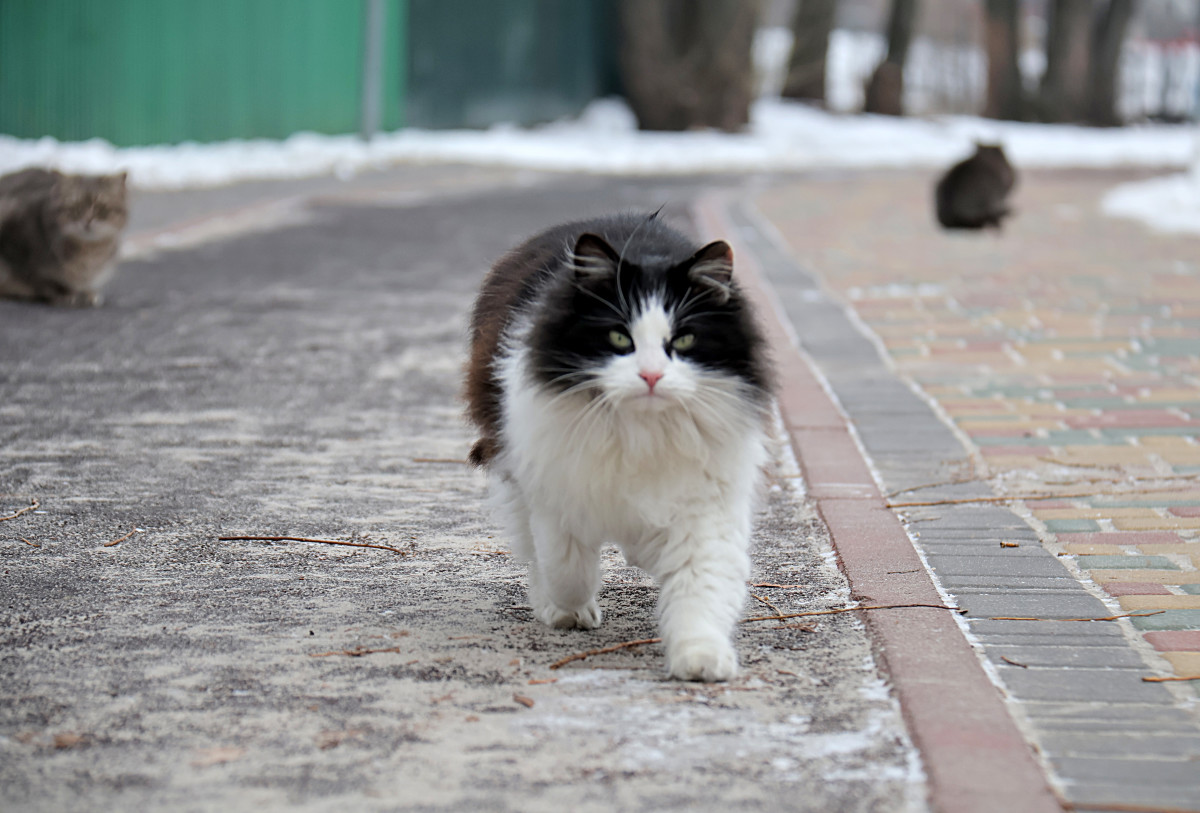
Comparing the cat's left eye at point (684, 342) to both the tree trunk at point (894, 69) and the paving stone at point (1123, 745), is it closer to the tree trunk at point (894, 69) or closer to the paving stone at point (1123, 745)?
the paving stone at point (1123, 745)

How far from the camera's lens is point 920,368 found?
7125 millimetres

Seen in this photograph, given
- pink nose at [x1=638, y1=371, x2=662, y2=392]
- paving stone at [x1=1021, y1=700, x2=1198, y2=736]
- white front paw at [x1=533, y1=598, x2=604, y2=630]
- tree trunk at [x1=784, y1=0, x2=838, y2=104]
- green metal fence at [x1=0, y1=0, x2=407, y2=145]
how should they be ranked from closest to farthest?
paving stone at [x1=1021, y1=700, x2=1198, y2=736], pink nose at [x1=638, y1=371, x2=662, y2=392], white front paw at [x1=533, y1=598, x2=604, y2=630], green metal fence at [x1=0, y1=0, x2=407, y2=145], tree trunk at [x1=784, y1=0, x2=838, y2=104]

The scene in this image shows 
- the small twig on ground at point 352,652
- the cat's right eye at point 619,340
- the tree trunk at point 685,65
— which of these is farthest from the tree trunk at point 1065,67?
the small twig on ground at point 352,652

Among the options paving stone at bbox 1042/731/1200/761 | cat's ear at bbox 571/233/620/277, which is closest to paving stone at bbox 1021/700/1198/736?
paving stone at bbox 1042/731/1200/761

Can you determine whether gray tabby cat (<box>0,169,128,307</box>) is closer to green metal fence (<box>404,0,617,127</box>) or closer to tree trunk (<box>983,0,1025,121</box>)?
green metal fence (<box>404,0,617,127</box>)

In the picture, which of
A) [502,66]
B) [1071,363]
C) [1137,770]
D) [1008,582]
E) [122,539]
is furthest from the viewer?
[502,66]

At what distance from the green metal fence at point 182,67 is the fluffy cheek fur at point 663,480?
1061cm

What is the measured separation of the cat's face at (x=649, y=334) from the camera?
321 cm

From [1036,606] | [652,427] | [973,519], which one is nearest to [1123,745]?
[1036,606]

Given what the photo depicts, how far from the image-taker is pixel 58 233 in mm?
8211

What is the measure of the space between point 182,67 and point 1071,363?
11424 millimetres

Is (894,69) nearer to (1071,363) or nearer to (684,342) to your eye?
(1071,363)

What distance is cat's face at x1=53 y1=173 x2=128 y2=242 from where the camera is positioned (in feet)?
26.9

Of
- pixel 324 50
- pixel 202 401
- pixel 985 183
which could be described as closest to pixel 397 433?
pixel 202 401
